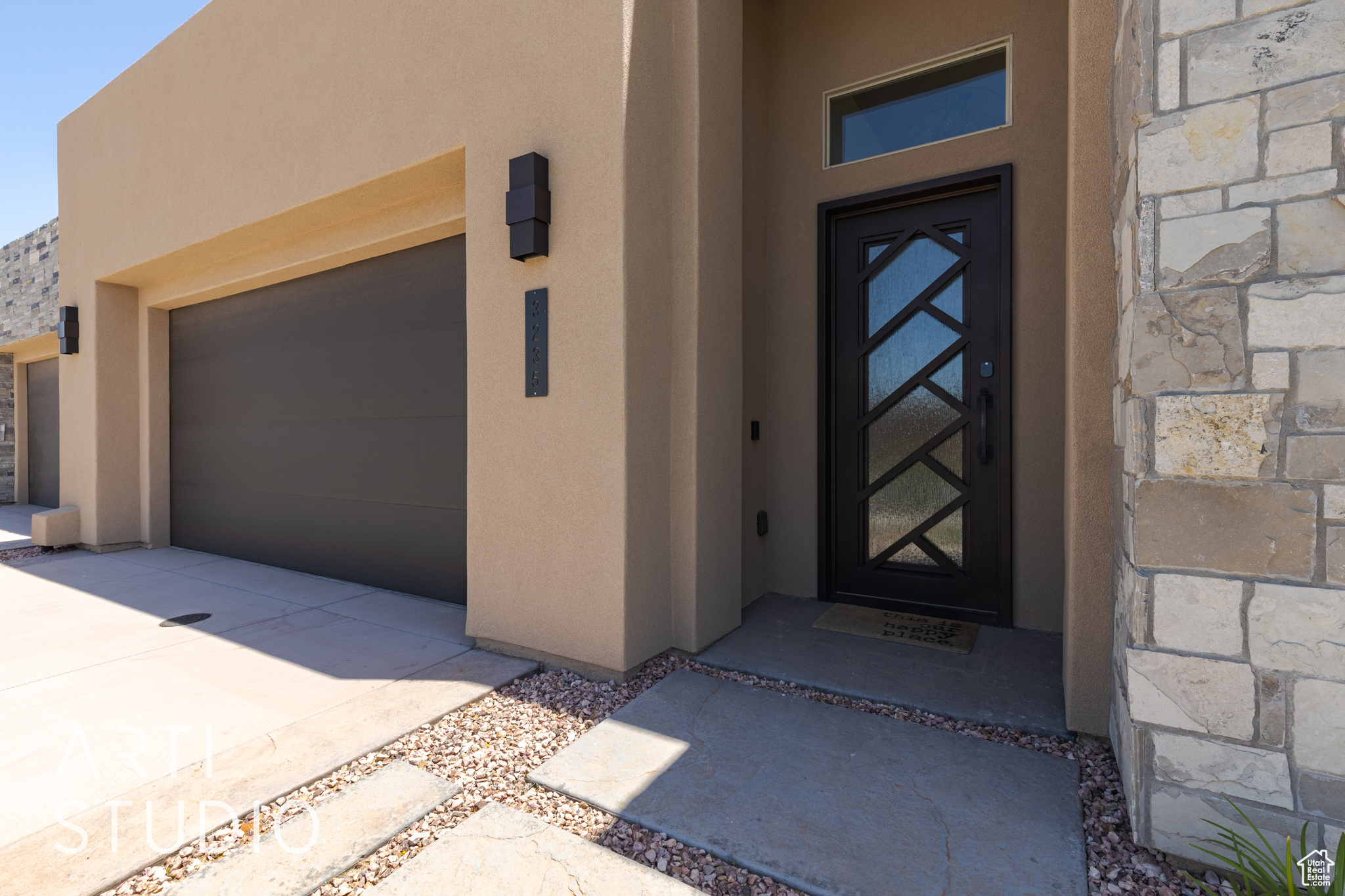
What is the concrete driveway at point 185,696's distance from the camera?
1772mm

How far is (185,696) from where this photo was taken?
257 cm

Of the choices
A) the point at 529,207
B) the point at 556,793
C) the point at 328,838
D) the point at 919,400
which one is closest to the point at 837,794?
the point at 556,793

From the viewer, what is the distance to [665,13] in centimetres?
292

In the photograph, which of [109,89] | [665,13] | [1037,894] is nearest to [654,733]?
[1037,894]

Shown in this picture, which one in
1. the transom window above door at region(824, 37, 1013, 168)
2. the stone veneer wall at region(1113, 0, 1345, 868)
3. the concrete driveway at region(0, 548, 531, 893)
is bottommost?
the concrete driveway at region(0, 548, 531, 893)

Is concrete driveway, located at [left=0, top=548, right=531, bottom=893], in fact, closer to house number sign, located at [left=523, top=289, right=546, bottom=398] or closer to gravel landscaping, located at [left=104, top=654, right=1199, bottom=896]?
gravel landscaping, located at [left=104, top=654, right=1199, bottom=896]

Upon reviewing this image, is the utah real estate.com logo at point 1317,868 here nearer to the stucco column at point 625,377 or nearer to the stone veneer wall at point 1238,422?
the stone veneer wall at point 1238,422

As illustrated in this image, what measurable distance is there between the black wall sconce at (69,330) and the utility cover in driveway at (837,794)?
6715mm

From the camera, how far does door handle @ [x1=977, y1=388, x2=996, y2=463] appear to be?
3.28 m

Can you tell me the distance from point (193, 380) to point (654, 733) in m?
5.90

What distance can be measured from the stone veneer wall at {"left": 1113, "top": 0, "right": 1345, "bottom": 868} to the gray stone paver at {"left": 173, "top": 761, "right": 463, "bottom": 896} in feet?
6.56

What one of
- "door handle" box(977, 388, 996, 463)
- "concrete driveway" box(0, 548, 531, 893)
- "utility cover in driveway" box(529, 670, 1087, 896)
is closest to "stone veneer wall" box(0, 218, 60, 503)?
"concrete driveway" box(0, 548, 531, 893)

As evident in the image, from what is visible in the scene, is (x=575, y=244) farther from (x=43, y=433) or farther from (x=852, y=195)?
(x=43, y=433)

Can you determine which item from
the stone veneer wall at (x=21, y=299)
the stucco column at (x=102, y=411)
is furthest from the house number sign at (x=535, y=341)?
the stone veneer wall at (x=21, y=299)
